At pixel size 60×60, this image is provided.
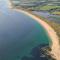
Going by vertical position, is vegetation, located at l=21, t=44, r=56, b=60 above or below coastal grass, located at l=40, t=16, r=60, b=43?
below

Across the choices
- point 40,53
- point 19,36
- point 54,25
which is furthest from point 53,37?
point 40,53

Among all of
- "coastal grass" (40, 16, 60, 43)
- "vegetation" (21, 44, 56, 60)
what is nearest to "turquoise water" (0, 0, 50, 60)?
"vegetation" (21, 44, 56, 60)

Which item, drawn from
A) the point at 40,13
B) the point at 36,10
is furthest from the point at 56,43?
the point at 36,10

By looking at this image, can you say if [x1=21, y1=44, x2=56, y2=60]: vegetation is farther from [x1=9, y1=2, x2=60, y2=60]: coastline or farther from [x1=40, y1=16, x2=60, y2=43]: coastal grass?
[x1=40, y1=16, x2=60, y2=43]: coastal grass

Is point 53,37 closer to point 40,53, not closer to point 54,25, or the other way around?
point 54,25

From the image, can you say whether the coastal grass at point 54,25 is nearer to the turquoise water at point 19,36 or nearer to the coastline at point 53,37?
the coastline at point 53,37

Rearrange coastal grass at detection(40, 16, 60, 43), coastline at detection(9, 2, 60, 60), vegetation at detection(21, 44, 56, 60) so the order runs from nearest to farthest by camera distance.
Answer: vegetation at detection(21, 44, 56, 60) → coastline at detection(9, 2, 60, 60) → coastal grass at detection(40, 16, 60, 43)

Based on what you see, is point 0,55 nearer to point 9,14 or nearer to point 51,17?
point 51,17

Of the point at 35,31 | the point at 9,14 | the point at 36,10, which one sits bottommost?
the point at 35,31
